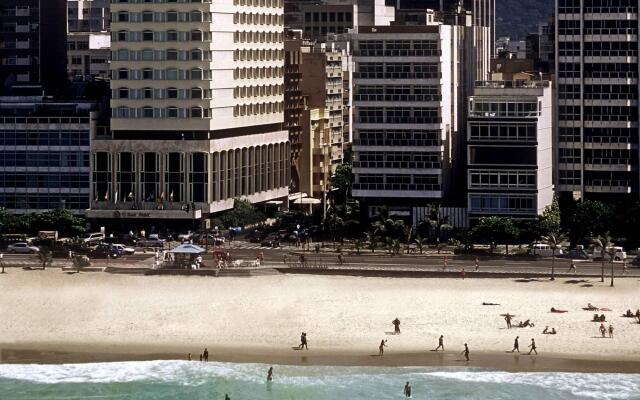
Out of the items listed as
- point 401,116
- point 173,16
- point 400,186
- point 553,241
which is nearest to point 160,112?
point 173,16

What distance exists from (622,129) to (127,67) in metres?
45.4

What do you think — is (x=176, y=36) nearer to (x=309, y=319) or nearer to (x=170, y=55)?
(x=170, y=55)

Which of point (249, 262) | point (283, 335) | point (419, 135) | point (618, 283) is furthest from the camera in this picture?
point (419, 135)

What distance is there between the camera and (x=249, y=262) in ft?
461

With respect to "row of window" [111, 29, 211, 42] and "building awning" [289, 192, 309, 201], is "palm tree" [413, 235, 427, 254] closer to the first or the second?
"row of window" [111, 29, 211, 42]

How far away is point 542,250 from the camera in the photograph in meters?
145

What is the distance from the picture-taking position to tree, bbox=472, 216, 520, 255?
480 feet

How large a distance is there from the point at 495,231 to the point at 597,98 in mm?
18293

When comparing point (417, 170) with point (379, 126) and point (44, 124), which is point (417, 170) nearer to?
point (379, 126)

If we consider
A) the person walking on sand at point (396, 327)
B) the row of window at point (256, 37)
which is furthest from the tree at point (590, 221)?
the row of window at point (256, 37)

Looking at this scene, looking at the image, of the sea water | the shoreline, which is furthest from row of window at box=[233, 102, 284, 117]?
the sea water

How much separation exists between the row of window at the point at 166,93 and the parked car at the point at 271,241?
14.5 m

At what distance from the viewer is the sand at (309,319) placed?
11106 centimetres

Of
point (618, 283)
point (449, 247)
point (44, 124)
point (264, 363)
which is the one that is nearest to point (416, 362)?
point (264, 363)
